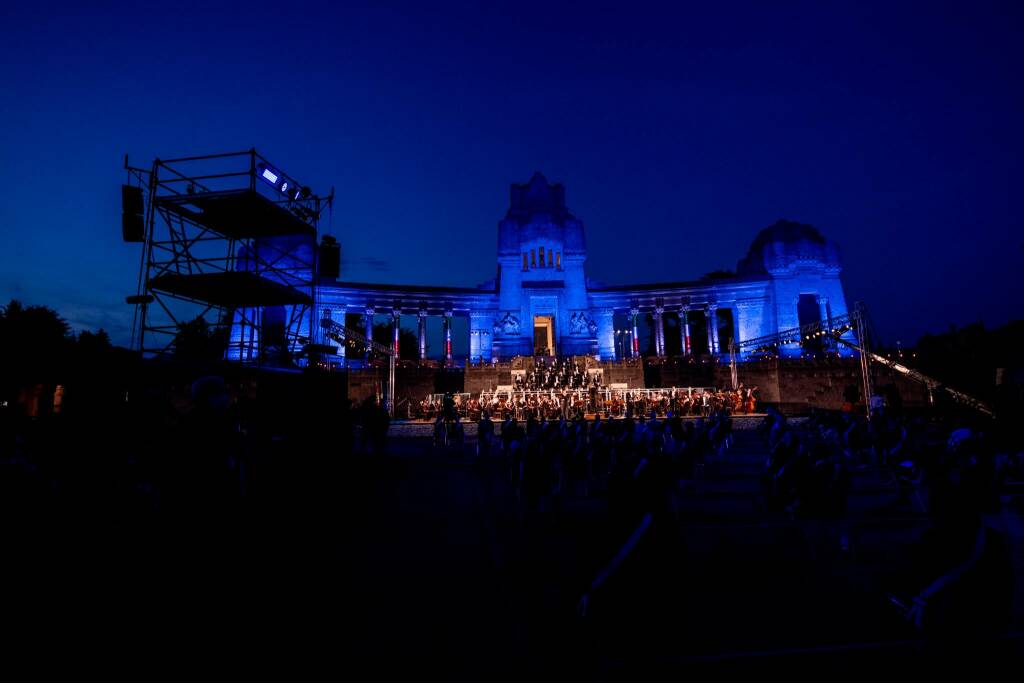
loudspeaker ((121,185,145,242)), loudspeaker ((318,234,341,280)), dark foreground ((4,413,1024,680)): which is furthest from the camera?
loudspeaker ((318,234,341,280))

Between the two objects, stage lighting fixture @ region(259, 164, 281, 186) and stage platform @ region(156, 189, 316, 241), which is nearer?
stage platform @ region(156, 189, 316, 241)

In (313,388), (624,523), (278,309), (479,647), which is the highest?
(278,309)

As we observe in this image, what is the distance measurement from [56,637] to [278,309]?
40.8m

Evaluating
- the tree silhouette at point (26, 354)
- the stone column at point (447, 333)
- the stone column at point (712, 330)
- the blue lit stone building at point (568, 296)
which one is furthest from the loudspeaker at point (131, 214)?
the stone column at point (712, 330)

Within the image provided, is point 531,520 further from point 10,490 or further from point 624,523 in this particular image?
point 10,490

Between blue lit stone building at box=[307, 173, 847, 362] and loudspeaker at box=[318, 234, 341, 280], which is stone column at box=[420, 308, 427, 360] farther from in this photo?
loudspeaker at box=[318, 234, 341, 280]

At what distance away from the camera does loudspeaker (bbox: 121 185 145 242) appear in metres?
12.5

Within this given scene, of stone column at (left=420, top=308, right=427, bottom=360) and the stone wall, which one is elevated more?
stone column at (left=420, top=308, right=427, bottom=360)

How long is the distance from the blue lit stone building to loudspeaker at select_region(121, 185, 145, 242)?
29.1m

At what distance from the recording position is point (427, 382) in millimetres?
33125

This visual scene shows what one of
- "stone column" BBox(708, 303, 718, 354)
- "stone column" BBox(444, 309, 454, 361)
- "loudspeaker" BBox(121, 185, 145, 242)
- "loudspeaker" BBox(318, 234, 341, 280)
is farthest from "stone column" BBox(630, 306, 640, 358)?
"loudspeaker" BBox(121, 185, 145, 242)

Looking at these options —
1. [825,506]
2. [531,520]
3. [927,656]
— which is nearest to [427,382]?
[531,520]

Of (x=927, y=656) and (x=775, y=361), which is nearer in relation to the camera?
(x=927, y=656)

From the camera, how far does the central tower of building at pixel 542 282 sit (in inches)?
1672
